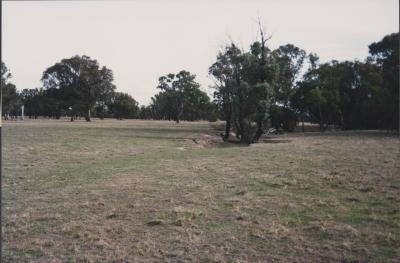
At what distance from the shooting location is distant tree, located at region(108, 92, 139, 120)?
4641 inches

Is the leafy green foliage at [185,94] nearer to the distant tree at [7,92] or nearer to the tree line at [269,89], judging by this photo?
the tree line at [269,89]

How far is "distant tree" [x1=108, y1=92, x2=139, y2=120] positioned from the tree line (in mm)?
20389

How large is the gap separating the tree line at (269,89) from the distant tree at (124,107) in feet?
66.9

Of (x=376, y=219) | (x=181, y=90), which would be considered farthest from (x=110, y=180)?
(x=181, y=90)

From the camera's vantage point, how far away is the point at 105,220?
785 centimetres

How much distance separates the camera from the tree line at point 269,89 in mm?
34594

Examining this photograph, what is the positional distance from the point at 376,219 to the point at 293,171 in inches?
255

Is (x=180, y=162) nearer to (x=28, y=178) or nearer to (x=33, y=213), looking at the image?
(x=28, y=178)

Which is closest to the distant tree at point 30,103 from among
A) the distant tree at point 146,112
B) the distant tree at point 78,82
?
the distant tree at point 146,112

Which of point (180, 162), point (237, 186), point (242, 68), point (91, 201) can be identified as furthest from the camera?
point (242, 68)

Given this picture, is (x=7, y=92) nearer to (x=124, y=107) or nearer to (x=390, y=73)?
(x=124, y=107)

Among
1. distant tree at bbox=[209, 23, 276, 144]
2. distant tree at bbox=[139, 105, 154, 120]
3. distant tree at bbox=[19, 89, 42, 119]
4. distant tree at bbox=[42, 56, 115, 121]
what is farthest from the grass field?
distant tree at bbox=[139, 105, 154, 120]

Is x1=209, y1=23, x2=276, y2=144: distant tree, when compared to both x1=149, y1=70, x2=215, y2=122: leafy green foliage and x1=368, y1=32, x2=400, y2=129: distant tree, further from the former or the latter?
x1=149, y1=70, x2=215, y2=122: leafy green foliage

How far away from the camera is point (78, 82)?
76500 mm
